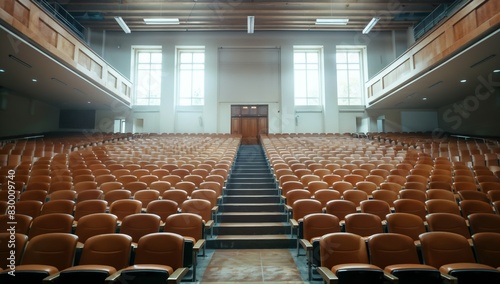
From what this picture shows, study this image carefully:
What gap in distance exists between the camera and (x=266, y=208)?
186 inches

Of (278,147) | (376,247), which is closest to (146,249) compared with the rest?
(376,247)

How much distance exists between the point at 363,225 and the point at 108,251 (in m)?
2.50

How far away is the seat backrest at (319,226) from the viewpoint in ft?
10.4

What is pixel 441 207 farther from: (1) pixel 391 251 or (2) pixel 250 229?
(2) pixel 250 229

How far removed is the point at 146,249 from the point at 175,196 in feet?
4.78

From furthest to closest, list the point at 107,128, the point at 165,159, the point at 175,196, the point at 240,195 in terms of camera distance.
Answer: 1. the point at 107,128
2. the point at 165,159
3. the point at 240,195
4. the point at 175,196

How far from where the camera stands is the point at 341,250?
265 centimetres

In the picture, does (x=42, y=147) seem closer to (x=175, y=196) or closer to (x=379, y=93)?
(x=175, y=196)

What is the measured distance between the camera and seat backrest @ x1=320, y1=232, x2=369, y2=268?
2629 mm

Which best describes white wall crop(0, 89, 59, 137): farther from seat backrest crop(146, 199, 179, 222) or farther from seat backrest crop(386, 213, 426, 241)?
seat backrest crop(386, 213, 426, 241)

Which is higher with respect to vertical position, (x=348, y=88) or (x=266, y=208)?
(x=348, y=88)

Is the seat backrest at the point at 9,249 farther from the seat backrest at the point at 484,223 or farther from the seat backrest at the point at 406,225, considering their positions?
the seat backrest at the point at 484,223

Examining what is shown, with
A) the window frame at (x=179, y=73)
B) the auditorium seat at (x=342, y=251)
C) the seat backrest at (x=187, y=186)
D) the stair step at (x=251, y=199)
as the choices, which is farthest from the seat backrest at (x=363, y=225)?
the window frame at (x=179, y=73)

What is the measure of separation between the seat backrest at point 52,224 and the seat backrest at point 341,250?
2.56 meters
